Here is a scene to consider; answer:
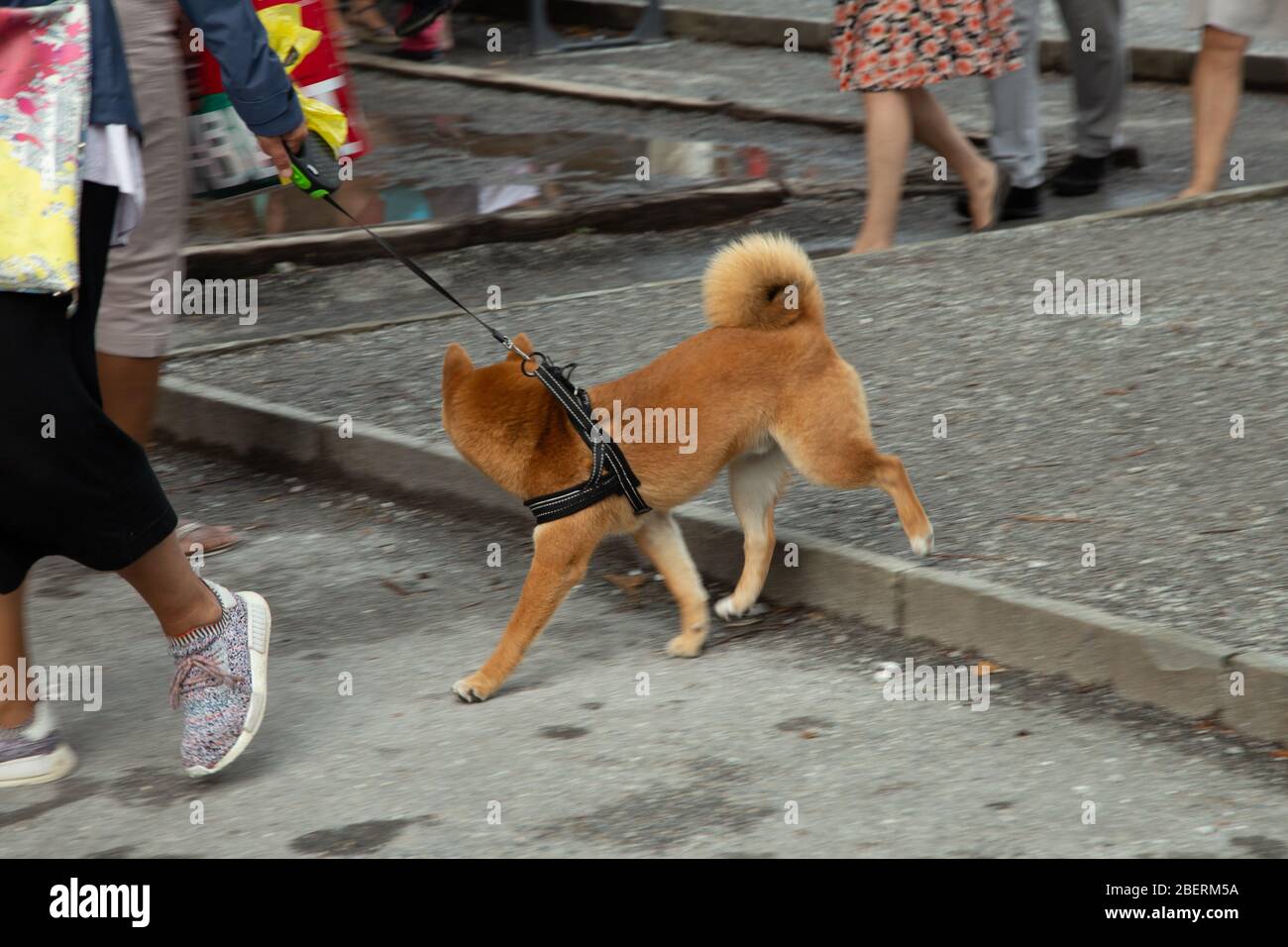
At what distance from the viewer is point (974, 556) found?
448 centimetres

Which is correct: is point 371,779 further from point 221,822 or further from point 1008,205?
point 1008,205

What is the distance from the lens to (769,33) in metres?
13.9

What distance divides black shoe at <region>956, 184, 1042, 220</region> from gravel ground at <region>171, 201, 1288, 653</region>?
0.81 m

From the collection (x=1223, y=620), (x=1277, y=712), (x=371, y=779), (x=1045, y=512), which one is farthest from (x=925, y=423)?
(x=371, y=779)

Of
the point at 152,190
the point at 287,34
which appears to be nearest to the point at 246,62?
the point at 152,190

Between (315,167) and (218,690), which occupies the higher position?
(315,167)

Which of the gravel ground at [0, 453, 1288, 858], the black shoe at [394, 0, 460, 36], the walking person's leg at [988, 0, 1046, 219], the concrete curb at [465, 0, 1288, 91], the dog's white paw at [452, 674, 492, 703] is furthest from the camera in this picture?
the black shoe at [394, 0, 460, 36]

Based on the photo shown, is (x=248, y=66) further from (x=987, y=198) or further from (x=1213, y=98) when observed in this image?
(x=1213, y=98)

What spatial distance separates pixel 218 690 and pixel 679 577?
4.29 ft

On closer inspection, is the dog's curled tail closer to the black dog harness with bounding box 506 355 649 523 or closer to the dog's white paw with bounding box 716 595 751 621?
the black dog harness with bounding box 506 355 649 523

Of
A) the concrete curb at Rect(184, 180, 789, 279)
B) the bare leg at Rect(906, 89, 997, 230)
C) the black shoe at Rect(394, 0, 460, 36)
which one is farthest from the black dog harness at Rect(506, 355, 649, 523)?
the black shoe at Rect(394, 0, 460, 36)

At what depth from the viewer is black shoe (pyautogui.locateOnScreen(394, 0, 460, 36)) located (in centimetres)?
1359

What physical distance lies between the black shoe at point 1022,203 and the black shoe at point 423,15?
261 inches

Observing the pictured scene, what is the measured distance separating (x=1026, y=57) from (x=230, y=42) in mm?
5216
